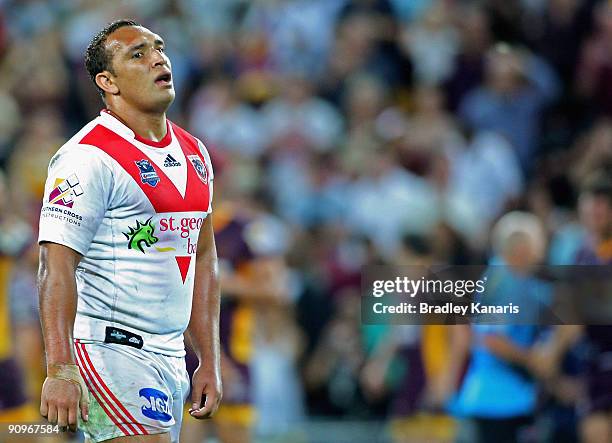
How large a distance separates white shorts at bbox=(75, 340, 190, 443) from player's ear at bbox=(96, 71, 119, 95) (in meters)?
0.93

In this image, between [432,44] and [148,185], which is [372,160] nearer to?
[432,44]

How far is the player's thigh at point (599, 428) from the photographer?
7.67m

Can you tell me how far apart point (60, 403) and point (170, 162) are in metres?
1.02

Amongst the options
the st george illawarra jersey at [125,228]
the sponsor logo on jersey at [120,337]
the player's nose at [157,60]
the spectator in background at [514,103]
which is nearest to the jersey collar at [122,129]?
the st george illawarra jersey at [125,228]

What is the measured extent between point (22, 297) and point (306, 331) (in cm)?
242

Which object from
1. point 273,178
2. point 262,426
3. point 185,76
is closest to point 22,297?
point 262,426

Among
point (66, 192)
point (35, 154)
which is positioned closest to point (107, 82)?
point (66, 192)

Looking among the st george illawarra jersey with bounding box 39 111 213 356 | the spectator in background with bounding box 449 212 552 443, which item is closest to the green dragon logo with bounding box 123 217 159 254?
the st george illawarra jersey with bounding box 39 111 213 356

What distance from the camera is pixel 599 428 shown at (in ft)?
25.3

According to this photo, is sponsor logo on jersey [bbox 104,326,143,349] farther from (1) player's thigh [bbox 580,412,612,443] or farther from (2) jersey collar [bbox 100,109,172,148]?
(1) player's thigh [bbox 580,412,612,443]

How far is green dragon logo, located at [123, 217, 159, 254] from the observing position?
4.27 meters

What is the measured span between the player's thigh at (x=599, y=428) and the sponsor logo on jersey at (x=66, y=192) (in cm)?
467

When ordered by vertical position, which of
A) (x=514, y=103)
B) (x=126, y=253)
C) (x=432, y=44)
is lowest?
(x=126, y=253)

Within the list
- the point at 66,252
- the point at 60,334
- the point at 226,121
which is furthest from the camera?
the point at 226,121
